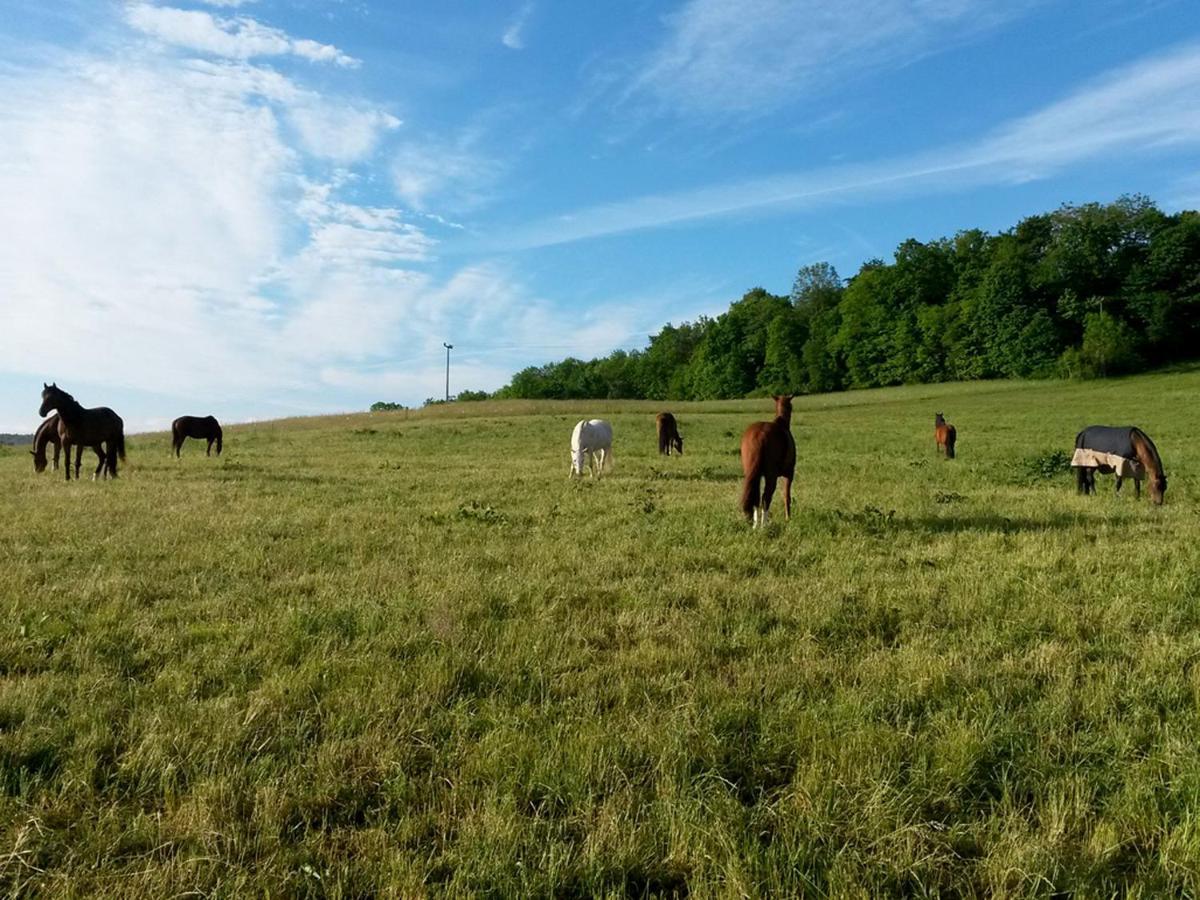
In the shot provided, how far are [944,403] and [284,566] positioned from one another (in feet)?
185

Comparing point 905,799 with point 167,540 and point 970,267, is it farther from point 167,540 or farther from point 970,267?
point 970,267

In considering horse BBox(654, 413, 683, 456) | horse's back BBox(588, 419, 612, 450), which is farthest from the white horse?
horse BBox(654, 413, 683, 456)

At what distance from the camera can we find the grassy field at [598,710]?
2857 mm

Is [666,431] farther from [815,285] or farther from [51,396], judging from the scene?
[815,285]

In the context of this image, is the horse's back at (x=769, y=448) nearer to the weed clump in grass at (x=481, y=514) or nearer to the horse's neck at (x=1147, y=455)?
the weed clump in grass at (x=481, y=514)

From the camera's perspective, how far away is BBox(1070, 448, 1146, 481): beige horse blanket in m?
13.5

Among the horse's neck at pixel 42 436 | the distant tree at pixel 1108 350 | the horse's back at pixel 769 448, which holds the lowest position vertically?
the horse's back at pixel 769 448

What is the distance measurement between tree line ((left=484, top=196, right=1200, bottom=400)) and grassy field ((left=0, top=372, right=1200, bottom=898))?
229 ft

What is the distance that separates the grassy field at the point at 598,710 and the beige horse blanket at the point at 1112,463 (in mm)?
4387

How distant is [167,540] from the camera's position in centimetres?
892

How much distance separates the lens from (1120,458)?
13.6m

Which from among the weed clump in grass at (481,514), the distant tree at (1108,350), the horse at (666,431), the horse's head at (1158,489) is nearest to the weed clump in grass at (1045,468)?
the horse's head at (1158,489)

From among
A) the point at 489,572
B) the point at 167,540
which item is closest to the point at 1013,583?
the point at 489,572

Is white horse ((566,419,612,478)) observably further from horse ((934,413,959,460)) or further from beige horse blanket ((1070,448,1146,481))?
horse ((934,413,959,460))
